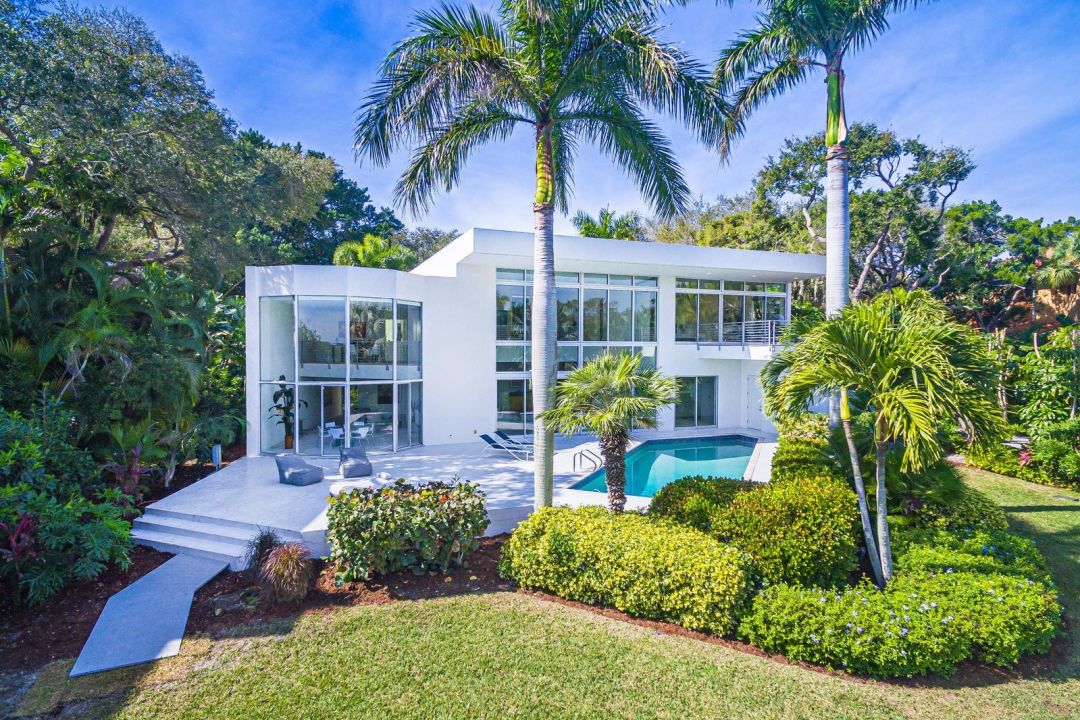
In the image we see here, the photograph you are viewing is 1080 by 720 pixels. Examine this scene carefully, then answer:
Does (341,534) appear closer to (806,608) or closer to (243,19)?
(806,608)

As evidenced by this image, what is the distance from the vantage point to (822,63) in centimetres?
885

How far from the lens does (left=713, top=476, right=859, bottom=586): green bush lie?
572 cm

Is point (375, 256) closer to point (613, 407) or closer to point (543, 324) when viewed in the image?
point (543, 324)

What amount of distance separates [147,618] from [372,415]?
299 inches

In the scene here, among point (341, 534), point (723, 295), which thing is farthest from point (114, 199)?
point (723, 295)

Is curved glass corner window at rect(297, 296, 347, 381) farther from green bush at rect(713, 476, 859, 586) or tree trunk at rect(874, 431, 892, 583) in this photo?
tree trunk at rect(874, 431, 892, 583)

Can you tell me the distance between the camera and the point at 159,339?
33.7 feet

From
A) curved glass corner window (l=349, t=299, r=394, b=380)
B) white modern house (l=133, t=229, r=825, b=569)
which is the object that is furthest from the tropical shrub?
curved glass corner window (l=349, t=299, r=394, b=380)

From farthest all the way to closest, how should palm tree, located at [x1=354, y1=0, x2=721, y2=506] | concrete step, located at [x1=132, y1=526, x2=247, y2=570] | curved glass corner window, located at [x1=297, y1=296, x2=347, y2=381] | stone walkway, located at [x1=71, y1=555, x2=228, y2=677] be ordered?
curved glass corner window, located at [x1=297, y1=296, x2=347, y2=381], concrete step, located at [x1=132, y1=526, x2=247, y2=570], palm tree, located at [x1=354, y1=0, x2=721, y2=506], stone walkway, located at [x1=71, y1=555, x2=228, y2=677]

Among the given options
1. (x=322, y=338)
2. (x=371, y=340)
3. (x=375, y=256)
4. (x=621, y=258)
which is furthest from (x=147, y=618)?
(x=375, y=256)

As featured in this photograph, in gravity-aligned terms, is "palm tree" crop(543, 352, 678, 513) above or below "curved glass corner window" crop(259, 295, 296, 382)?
below

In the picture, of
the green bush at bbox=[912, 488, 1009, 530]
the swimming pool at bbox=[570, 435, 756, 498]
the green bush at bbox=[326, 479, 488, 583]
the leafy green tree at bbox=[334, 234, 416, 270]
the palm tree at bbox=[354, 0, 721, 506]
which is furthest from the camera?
the leafy green tree at bbox=[334, 234, 416, 270]

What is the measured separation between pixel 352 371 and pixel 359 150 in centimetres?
640

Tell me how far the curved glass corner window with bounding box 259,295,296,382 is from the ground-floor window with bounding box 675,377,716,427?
43.7 feet
